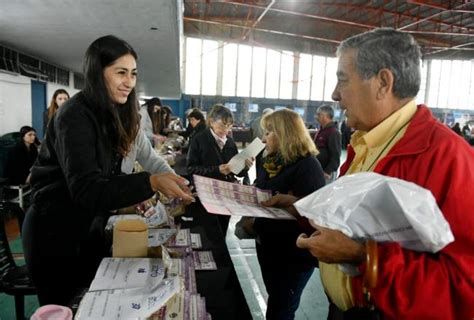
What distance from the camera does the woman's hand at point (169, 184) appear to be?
1.27 meters

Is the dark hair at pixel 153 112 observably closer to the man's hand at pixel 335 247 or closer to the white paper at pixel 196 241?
the white paper at pixel 196 241

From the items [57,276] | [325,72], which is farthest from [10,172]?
[325,72]

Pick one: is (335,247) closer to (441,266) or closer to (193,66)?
(441,266)

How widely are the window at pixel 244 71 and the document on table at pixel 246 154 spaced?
16.4 meters

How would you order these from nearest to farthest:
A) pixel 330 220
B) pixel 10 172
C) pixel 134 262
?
pixel 330 220, pixel 134 262, pixel 10 172

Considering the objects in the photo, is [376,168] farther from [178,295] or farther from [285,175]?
[285,175]

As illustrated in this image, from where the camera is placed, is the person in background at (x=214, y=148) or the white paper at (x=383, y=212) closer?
the white paper at (x=383, y=212)

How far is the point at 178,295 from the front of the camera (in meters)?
1.06

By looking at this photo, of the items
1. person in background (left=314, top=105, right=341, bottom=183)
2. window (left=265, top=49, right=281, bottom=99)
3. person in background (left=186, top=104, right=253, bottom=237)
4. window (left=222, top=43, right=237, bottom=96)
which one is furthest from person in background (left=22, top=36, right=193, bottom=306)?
window (left=265, top=49, right=281, bottom=99)

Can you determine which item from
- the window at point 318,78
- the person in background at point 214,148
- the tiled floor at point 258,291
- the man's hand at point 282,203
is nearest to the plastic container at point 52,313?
the man's hand at point 282,203

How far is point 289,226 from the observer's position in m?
1.93

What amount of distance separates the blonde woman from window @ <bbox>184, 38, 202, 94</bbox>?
1651 cm

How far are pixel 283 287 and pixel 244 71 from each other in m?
17.8

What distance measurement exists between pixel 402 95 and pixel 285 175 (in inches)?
41.9
